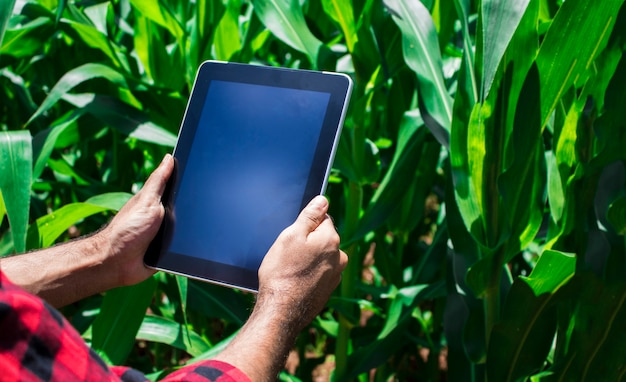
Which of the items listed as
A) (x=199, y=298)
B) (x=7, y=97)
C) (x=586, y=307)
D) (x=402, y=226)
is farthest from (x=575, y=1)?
(x=7, y=97)

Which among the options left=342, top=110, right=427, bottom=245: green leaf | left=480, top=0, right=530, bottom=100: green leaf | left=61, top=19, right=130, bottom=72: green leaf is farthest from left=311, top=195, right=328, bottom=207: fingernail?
left=61, top=19, right=130, bottom=72: green leaf

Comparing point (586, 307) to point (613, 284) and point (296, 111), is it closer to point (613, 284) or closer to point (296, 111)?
point (613, 284)

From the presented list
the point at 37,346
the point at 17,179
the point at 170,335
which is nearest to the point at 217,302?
the point at 170,335

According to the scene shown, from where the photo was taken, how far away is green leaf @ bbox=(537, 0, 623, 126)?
0.94m

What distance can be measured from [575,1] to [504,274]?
449 millimetres

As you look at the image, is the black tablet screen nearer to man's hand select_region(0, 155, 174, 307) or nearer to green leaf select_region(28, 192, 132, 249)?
man's hand select_region(0, 155, 174, 307)

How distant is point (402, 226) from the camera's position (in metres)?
1.52

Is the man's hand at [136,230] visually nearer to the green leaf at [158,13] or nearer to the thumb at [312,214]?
the thumb at [312,214]

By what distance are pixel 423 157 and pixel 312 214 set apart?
0.68m

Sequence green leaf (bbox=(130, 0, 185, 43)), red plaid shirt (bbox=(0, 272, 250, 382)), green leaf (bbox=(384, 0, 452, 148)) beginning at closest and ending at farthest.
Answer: red plaid shirt (bbox=(0, 272, 250, 382)) < green leaf (bbox=(384, 0, 452, 148)) < green leaf (bbox=(130, 0, 185, 43))

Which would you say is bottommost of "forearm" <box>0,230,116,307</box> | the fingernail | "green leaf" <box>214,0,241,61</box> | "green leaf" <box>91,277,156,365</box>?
"green leaf" <box>91,277,156,365</box>

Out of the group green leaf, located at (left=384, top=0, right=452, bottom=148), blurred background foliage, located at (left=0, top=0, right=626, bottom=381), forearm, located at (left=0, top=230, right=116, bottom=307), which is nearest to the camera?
forearm, located at (left=0, top=230, right=116, bottom=307)

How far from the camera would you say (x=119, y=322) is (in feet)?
3.95

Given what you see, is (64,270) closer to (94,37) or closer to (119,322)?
(119,322)
